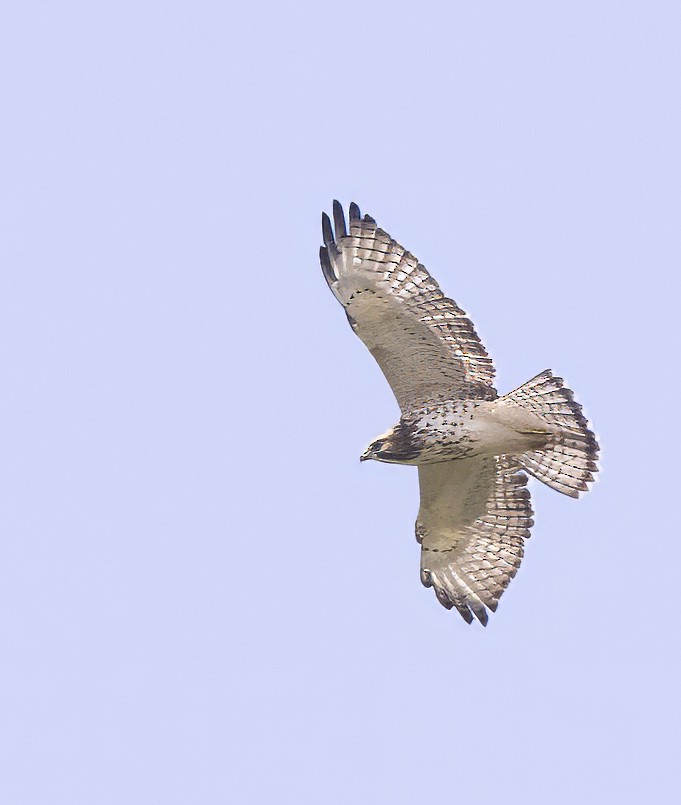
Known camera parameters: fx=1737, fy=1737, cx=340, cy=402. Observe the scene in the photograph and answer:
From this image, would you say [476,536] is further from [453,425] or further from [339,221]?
[339,221]

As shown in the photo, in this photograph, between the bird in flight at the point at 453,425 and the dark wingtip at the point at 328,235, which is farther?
the dark wingtip at the point at 328,235

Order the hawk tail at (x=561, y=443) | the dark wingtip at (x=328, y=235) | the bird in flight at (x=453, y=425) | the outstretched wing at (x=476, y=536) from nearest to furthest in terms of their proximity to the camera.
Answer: the bird in flight at (x=453, y=425)
the dark wingtip at (x=328, y=235)
the hawk tail at (x=561, y=443)
the outstretched wing at (x=476, y=536)

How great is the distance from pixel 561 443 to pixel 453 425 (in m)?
1.06

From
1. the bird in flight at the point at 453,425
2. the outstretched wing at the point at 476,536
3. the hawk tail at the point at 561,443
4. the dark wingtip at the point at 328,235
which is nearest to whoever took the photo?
the bird in flight at the point at 453,425

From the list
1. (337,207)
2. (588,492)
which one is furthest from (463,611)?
(337,207)

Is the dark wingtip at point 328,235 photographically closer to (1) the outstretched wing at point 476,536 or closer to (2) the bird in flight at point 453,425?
(2) the bird in flight at point 453,425

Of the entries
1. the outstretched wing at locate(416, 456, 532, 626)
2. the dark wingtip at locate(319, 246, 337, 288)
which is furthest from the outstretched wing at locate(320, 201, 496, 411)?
the outstretched wing at locate(416, 456, 532, 626)

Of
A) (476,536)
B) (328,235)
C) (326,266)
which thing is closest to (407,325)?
(326,266)

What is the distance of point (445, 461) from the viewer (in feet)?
41.5

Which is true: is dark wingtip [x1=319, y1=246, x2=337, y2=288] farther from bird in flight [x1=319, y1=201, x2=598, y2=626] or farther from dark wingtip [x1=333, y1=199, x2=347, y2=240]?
dark wingtip [x1=333, y1=199, x2=347, y2=240]

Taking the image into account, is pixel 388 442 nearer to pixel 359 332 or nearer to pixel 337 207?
pixel 359 332

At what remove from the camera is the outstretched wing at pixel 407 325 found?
41.4 feet

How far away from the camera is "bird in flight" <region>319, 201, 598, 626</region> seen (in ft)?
41.2

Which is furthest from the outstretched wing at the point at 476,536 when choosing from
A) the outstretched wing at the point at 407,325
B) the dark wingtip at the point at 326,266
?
the dark wingtip at the point at 326,266
